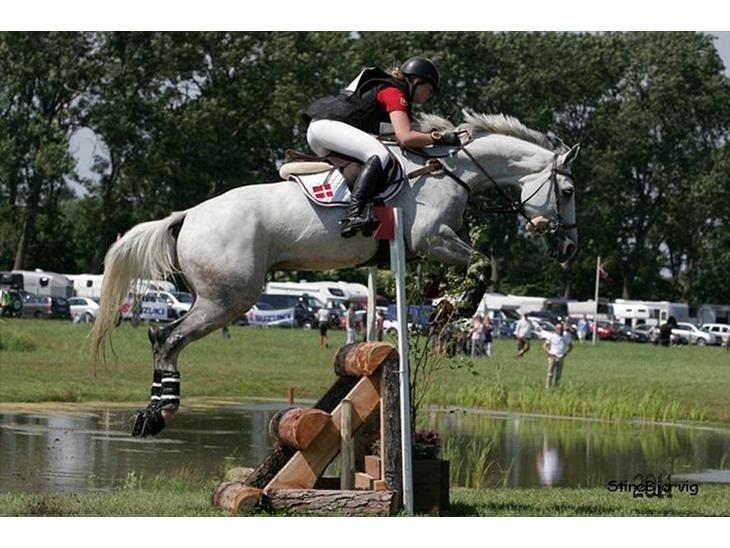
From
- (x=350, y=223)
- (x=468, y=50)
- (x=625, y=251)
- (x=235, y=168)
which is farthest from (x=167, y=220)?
(x=625, y=251)

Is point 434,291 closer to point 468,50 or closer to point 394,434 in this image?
point 394,434

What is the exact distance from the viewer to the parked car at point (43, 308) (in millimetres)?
66875

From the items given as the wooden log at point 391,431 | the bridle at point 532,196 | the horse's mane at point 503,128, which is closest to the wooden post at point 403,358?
the wooden log at point 391,431

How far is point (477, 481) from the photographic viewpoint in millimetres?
14188

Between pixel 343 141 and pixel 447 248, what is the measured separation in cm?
109

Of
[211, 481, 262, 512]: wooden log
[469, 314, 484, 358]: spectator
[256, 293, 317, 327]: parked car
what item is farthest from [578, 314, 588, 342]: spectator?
[211, 481, 262, 512]: wooden log

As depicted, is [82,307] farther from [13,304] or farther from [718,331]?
[718,331]

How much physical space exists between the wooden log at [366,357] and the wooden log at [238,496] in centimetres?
110

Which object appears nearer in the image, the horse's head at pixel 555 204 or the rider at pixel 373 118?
the rider at pixel 373 118

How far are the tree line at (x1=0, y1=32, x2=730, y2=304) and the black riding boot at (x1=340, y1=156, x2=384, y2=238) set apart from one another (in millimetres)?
57694

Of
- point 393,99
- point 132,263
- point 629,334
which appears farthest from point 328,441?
point 629,334

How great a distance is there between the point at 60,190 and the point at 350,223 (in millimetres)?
70262

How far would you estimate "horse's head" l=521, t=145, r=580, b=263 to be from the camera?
1113 centimetres

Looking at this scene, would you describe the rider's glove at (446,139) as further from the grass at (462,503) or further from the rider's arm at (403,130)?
the grass at (462,503)
